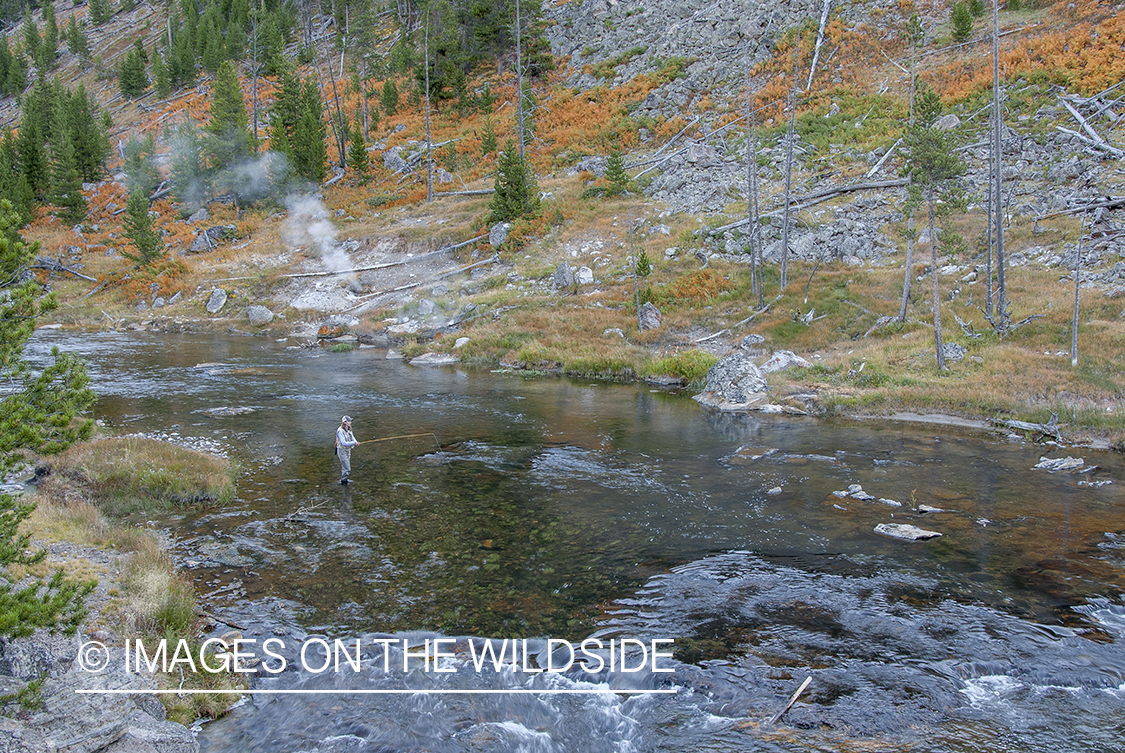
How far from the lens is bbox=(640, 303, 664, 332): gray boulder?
35.2 metres

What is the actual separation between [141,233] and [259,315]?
13.7 metres

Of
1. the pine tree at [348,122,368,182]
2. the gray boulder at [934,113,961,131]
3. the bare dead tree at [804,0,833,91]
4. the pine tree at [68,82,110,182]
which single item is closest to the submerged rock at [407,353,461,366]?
the pine tree at [348,122,368,182]

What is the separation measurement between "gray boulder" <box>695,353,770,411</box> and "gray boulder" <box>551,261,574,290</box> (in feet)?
49.3

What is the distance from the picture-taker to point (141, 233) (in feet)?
163

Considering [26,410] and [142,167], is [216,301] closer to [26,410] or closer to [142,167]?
[142,167]

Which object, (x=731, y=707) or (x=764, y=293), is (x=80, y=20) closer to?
(x=764, y=293)

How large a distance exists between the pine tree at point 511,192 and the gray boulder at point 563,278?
8603 millimetres

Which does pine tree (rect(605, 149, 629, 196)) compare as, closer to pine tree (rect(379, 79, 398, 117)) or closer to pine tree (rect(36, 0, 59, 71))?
pine tree (rect(379, 79, 398, 117))

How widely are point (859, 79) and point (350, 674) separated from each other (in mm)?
58316

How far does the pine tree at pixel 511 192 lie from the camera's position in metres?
47.2

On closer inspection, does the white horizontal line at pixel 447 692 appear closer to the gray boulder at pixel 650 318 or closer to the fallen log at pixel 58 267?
the gray boulder at pixel 650 318

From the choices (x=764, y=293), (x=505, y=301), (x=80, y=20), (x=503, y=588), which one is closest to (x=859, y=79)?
(x=764, y=293)

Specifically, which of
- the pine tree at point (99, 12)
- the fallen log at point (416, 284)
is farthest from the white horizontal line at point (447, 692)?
the pine tree at point (99, 12)

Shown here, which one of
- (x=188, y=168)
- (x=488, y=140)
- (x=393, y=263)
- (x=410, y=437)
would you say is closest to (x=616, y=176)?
(x=488, y=140)
